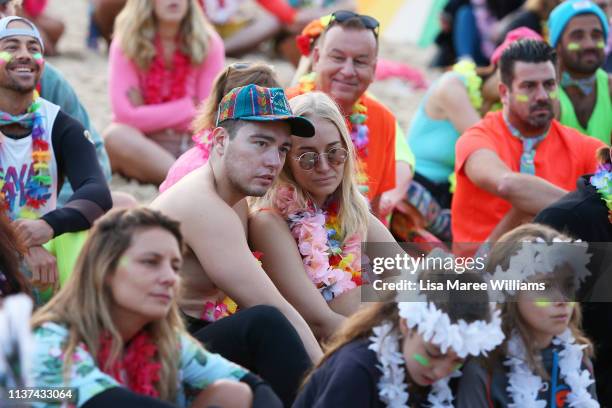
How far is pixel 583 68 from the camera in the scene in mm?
6816

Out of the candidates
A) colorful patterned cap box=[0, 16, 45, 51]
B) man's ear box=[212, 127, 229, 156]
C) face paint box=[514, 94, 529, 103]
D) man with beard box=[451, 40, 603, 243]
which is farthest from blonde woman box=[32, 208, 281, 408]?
face paint box=[514, 94, 529, 103]

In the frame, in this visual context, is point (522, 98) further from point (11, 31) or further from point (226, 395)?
point (226, 395)

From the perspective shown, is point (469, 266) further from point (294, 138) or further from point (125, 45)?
point (125, 45)

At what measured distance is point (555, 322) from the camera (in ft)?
13.2

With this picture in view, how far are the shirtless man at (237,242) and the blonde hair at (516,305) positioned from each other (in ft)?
2.22

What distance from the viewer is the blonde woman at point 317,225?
4562mm

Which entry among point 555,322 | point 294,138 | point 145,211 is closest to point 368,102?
point 294,138

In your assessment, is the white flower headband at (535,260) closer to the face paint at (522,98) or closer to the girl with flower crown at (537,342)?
the girl with flower crown at (537,342)

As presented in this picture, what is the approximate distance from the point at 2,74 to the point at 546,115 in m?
2.63

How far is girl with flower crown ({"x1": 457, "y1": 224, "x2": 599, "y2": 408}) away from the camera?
397 cm

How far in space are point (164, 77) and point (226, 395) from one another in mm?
3497

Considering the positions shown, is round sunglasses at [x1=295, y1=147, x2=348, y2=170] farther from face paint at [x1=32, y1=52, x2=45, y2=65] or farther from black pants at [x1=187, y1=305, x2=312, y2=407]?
face paint at [x1=32, y1=52, x2=45, y2=65]

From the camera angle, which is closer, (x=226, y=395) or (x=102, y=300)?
(x=102, y=300)

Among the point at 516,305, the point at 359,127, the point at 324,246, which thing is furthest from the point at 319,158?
the point at 359,127
